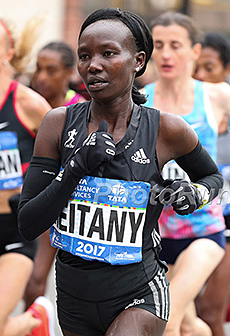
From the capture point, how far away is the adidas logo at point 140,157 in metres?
2.86

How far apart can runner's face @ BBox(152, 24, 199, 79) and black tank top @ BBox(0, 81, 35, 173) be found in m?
1.07

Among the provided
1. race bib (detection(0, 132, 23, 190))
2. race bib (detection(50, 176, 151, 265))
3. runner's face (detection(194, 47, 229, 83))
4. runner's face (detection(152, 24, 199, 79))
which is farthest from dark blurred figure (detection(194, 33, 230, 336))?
race bib (detection(50, 176, 151, 265))

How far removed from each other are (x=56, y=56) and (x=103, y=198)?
4046 millimetres

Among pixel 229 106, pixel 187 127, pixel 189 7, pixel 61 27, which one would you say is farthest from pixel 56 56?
pixel 189 7

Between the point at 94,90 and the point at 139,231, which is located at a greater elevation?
the point at 94,90

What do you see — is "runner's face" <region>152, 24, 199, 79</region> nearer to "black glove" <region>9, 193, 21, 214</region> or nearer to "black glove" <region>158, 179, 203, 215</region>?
"black glove" <region>9, 193, 21, 214</region>

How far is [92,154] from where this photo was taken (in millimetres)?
2666

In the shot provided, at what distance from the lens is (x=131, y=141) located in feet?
9.49

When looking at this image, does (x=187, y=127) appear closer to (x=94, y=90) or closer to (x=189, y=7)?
(x=94, y=90)

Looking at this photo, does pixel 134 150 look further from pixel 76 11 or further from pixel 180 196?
pixel 76 11

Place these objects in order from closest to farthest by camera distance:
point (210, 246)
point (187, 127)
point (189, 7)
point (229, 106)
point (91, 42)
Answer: point (91, 42), point (187, 127), point (210, 246), point (229, 106), point (189, 7)

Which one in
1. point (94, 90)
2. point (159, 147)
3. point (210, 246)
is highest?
point (94, 90)

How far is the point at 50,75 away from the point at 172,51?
1.92 meters

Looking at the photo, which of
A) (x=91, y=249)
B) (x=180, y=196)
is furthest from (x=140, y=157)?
(x=91, y=249)
